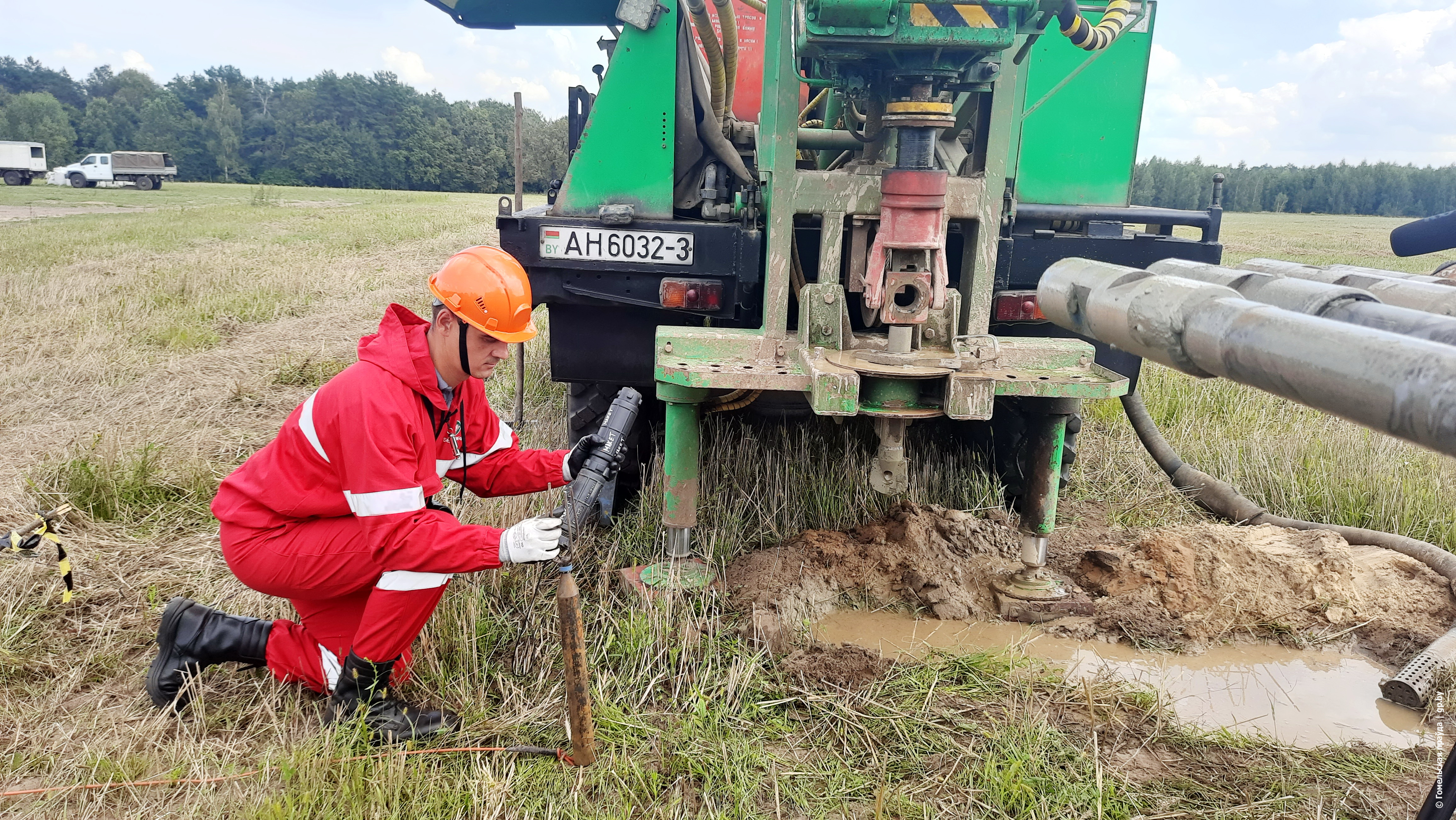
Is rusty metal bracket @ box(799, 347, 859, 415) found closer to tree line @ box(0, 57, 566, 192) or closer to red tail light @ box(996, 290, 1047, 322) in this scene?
red tail light @ box(996, 290, 1047, 322)

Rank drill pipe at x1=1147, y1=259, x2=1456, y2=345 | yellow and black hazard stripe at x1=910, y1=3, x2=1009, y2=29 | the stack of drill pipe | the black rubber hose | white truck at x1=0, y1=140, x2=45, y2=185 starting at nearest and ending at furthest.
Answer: drill pipe at x1=1147, y1=259, x2=1456, y2=345 < the stack of drill pipe < yellow and black hazard stripe at x1=910, y1=3, x2=1009, y2=29 < the black rubber hose < white truck at x1=0, y1=140, x2=45, y2=185

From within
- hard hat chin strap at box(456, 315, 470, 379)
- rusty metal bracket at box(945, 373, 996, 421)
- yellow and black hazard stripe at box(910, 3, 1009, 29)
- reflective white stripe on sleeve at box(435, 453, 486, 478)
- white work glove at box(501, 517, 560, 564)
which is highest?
yellow and black hazard stripe at box(910, 3, 1009, 29)

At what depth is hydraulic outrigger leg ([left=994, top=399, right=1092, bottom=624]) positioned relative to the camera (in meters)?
3.24

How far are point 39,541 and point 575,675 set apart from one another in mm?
1926

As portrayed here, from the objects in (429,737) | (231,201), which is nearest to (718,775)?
(429,737)

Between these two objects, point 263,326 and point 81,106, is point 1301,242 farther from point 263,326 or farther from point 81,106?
point 81,106

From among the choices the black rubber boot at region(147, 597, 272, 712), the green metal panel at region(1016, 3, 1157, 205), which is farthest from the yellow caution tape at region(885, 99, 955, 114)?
the black rubber boot at region(147, 597, 272, 712)

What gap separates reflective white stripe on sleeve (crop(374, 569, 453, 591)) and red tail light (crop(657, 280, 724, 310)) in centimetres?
134

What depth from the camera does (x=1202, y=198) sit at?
162ft

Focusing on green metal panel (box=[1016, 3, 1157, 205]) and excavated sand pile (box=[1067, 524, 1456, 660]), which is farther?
green metal panel (box=[1016, 3, 1157, 205])

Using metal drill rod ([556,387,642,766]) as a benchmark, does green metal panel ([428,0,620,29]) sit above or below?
above

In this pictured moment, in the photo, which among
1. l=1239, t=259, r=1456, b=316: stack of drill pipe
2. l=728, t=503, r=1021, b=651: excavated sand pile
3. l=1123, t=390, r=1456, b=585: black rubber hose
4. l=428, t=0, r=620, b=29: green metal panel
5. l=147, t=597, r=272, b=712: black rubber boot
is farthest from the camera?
l=428, t=0, r=620, b=29: green metal panel

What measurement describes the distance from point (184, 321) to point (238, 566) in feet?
22.6

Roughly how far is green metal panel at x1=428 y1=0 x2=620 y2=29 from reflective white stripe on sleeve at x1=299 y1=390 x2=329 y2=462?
6.78ft
